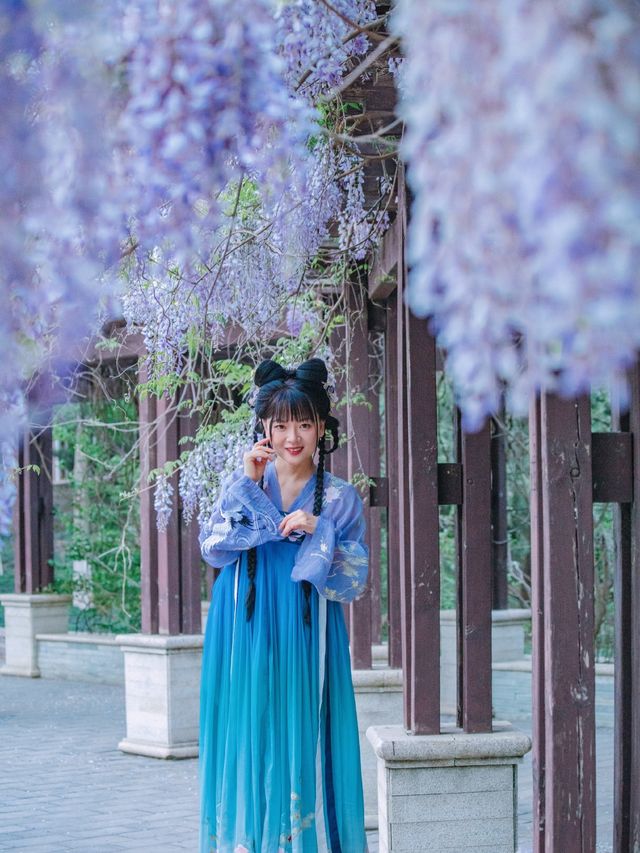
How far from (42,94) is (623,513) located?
181cm

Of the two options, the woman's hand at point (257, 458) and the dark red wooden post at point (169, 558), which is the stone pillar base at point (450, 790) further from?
the dark red wooden post at point (169, 558)

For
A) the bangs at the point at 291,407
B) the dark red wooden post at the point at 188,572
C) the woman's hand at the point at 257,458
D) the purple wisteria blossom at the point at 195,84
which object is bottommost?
the dark red wooden post at the point at 188,572

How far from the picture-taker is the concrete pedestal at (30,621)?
34.7 ft

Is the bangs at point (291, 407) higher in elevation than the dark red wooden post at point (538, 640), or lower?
higher

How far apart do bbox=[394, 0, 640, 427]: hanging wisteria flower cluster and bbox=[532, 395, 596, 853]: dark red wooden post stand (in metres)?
1.58

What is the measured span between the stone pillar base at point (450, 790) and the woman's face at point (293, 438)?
865 millimetres

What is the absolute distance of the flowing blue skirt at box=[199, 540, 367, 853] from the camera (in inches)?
132

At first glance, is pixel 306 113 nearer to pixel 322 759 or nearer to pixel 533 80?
pixel 533 80

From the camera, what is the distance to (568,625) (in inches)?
107

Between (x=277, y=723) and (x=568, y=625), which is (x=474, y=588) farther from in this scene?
(x=568, y=625)

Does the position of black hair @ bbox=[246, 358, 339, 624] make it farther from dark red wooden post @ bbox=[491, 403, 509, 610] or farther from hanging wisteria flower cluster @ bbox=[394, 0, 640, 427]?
dark red wooden post @ bbox=[491, 403, 509, 610]

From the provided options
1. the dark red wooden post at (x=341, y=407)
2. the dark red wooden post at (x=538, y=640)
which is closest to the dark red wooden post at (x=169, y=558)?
the dark red wooden post at (x=341, y=407)

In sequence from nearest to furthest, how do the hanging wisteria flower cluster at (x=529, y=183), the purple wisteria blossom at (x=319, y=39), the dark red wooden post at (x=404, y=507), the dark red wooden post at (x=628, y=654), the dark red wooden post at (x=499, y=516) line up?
the hanging wisteria flower cluster at (x=529, y=183), the purple wisteria blossom at (x=319, y=39), the dark red wooden post at (x=628, y=654), the dark red wooden post at (x=404, y=507), the dark red wooden post at (x=499, y=516)

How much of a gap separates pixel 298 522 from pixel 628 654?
3.23 feet
